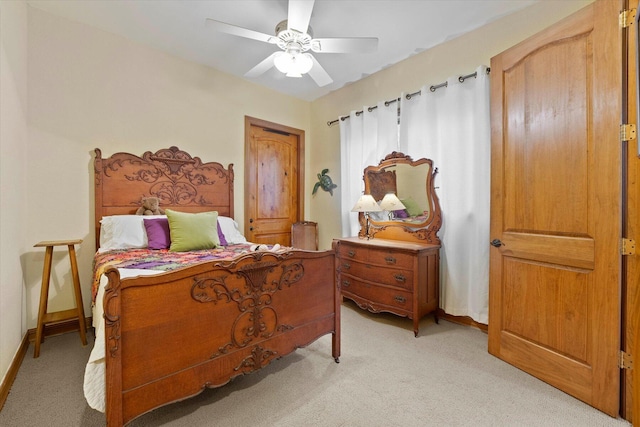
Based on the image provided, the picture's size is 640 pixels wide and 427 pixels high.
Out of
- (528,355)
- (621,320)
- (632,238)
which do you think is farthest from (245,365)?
(632,238)

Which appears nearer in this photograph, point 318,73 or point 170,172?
point 318,73

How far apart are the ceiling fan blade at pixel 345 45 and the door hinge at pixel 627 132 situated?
1.60 m

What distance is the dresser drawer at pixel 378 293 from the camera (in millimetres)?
2582

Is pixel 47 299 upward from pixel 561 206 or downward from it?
downward

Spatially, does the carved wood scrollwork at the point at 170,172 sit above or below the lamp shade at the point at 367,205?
above

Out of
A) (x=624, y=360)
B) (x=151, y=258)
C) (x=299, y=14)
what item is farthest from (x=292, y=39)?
(x=624, y=360)

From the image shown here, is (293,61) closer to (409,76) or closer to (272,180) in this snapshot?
(409,76)

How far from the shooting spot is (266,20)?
2502mm

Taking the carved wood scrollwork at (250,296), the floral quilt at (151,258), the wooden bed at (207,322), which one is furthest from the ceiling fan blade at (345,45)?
the floral quilt at (151,258)

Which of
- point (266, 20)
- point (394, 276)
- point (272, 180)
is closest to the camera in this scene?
point (266, 20)

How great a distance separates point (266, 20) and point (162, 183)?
1.93 metres

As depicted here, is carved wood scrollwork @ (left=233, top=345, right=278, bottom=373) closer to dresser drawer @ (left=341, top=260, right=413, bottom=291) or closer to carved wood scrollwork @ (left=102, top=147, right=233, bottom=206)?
dresser drawer @ (left=341, top=260, right=413, bottom=291)

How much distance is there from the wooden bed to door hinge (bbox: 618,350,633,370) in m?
1.60

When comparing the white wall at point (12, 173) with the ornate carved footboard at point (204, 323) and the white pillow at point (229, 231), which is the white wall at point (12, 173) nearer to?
the ornate carved footboard at point (204, 323)
